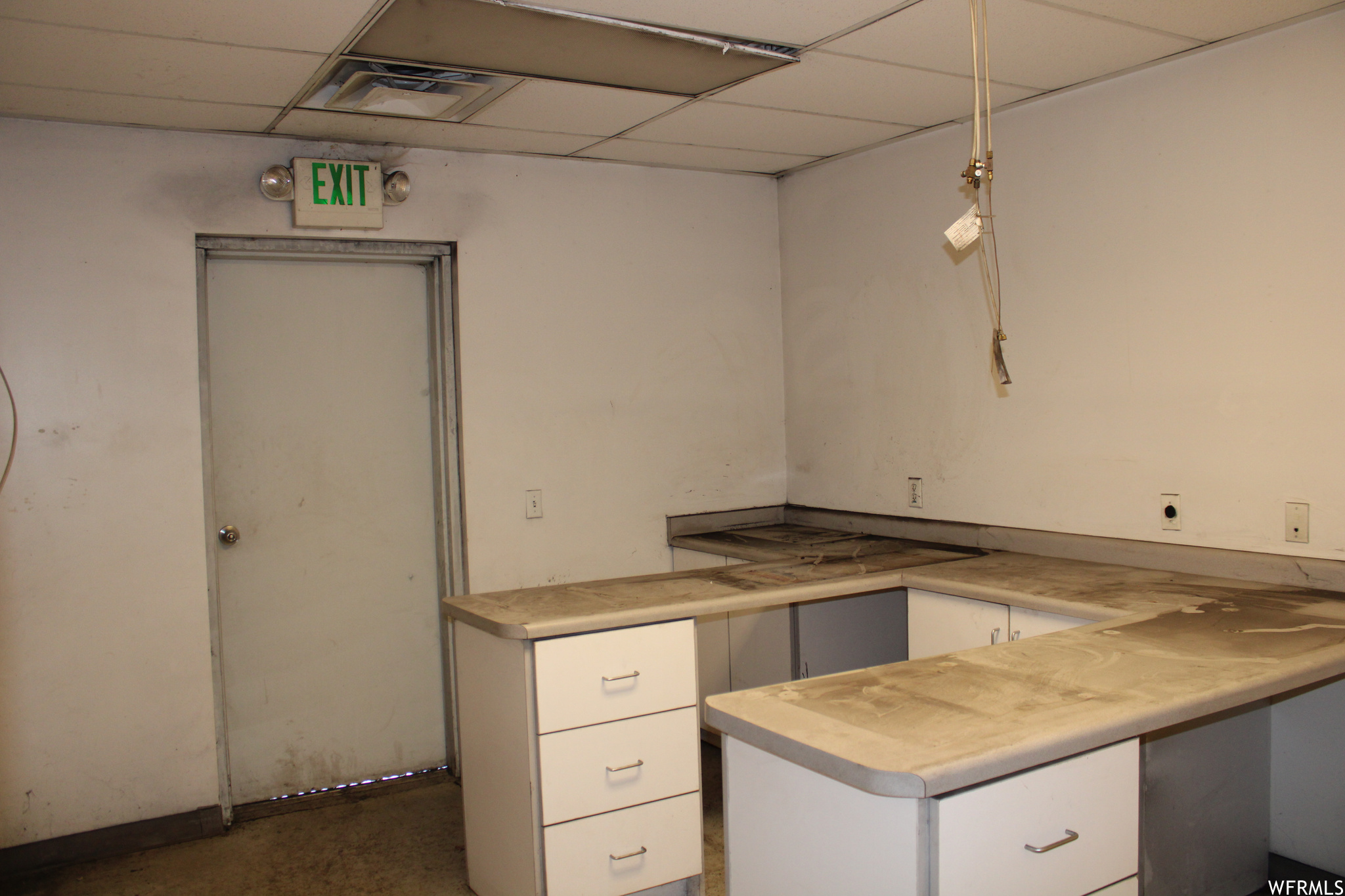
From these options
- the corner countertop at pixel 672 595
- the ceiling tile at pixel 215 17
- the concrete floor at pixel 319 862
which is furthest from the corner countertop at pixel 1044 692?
the ceiling tile at pixel 215 17

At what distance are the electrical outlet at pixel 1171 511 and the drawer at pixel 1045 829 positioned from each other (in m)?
1.38

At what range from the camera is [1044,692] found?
1.59 metres

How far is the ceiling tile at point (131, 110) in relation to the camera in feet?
8.72

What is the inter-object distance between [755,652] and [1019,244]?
1.67 metres

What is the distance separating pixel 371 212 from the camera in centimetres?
330

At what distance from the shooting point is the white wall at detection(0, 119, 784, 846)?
290 cm

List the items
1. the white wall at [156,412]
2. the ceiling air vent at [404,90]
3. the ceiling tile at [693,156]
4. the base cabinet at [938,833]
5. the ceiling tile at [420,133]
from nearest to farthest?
the base cabinet at [938,833] → the ceiling air vent at [404,90] → the white wall at [156,412] → the ceiling tile at [420,133] → the ceiling tile at [693,156]

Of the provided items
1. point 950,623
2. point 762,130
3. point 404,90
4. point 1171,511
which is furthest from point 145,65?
point 1171,511

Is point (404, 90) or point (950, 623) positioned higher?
point (404, 90)

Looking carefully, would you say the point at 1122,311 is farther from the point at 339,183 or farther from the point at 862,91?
the point at 339,183

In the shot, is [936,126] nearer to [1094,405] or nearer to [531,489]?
[1094,405]

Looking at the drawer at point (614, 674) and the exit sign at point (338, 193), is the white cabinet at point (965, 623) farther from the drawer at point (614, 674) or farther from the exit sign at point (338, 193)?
the exit sign at point (338, 193)

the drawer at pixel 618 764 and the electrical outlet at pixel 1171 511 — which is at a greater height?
the electrical outlet at pixel 1171 511

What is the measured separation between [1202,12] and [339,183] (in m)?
2.62
